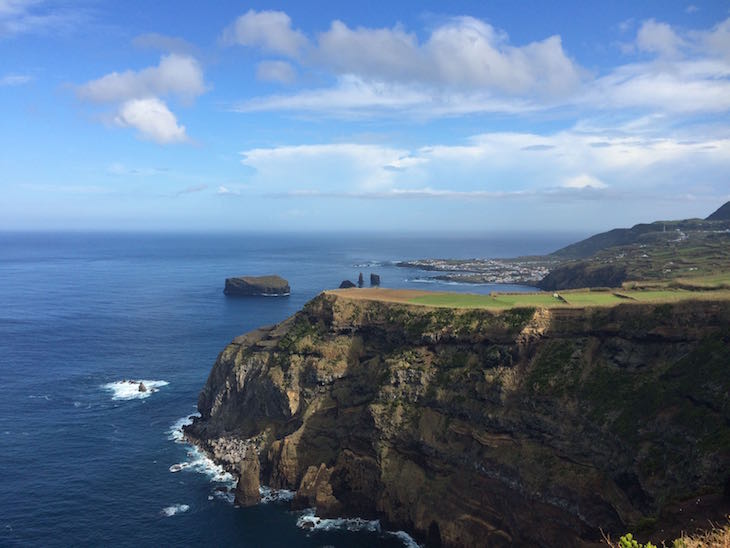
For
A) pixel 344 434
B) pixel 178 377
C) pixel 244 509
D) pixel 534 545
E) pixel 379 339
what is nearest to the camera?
pixel 534 545

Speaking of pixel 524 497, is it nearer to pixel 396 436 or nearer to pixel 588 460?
pixel 588 460

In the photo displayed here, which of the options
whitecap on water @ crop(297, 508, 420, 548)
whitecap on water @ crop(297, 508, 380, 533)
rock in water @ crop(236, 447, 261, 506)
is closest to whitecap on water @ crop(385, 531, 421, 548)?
whitecap on water @ crop(297, 508, 420, 548)

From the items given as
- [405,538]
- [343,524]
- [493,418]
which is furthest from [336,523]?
[493,418]

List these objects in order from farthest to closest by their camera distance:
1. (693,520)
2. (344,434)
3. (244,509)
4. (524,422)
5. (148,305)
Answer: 1. (148,305)
2. (344,434)
3. (244,509)
4. (524,422)
5. (693,520)

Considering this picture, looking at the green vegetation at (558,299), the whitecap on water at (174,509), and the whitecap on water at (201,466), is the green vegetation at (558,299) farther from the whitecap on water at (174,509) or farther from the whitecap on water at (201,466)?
the whitecap on water at (174,509)

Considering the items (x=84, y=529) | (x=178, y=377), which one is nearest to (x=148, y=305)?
(x=178, y=377)

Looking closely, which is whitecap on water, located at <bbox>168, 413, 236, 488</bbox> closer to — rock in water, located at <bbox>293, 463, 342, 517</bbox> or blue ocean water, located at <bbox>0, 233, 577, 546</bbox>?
blue ocean water, located at <bbox>0, 233, 577, 546</bbox>

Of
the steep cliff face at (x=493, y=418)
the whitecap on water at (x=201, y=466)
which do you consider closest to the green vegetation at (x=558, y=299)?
the steep cliff face at (x=493, y=418)
